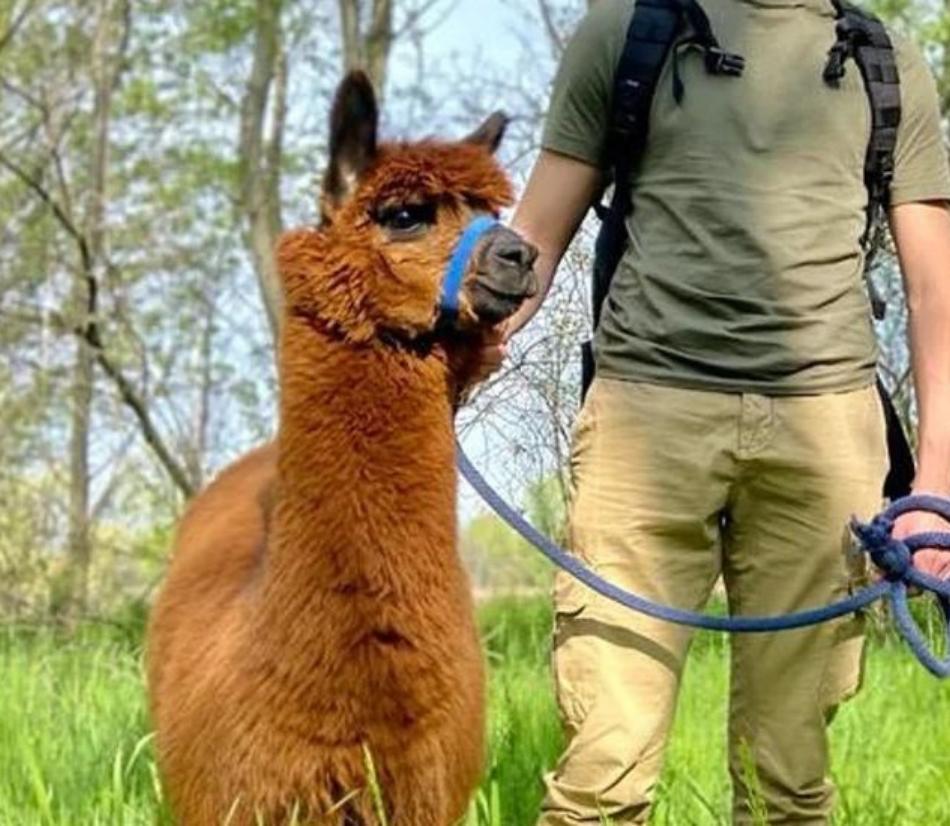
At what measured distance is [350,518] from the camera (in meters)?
3.41

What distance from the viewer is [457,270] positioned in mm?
3330

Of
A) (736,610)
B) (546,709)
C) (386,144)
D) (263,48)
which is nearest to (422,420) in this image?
(386,144)

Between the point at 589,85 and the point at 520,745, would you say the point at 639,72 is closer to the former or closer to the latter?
the point at 589,85

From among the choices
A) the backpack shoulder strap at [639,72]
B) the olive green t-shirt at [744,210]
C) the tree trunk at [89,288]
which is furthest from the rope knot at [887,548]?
the tree trunk at [89,288]

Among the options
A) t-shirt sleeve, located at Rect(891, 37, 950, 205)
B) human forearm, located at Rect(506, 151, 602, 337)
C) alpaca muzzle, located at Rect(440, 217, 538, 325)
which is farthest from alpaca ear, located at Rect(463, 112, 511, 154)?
t-shirt sleeve, located at Rect(891, 37, 950, 205)

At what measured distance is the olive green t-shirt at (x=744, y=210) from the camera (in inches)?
137

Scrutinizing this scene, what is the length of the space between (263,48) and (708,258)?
11638 mm

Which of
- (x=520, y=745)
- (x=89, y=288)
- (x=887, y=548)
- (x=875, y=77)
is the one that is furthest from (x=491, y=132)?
(x=89, y=288)

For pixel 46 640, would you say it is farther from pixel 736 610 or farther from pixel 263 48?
pixel 263 48

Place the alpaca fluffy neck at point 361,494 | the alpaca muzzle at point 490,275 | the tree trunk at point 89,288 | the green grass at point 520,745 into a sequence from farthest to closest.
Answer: the tree trunk at point 89,288
the green grass at point 520,745
the alpaca fluffy neck at point 361,494
the alpaca muzzle at point 490,275

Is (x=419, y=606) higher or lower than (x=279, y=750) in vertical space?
higher

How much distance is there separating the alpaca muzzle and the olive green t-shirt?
306mm

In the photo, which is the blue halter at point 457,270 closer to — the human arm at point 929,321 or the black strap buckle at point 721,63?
the black strap buckle at point 721,63

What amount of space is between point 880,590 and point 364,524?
922 millimetres
